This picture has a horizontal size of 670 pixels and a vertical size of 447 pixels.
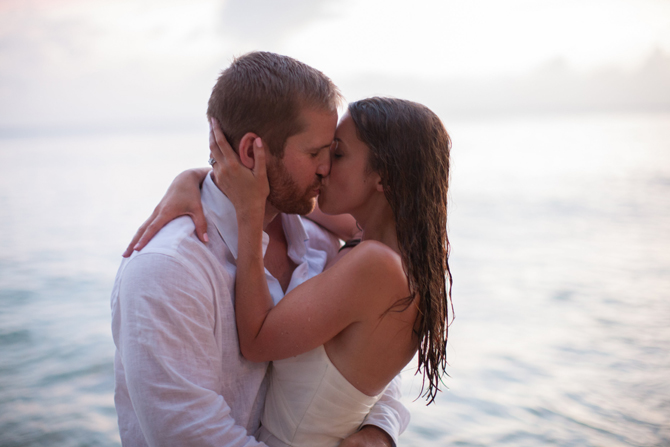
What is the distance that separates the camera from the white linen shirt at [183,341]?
1486 millimetres

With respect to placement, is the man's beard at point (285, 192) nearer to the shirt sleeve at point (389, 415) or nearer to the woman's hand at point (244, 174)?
the woman's hand at point (244, 174)

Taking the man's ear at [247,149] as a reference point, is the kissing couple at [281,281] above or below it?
below

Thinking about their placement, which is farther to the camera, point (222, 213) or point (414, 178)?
point (414, 178)

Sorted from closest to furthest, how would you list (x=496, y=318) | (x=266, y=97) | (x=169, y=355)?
(x=169, y=355) → (x=266, y=97) → (x=496, y=318)

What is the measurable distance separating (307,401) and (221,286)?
0.52m

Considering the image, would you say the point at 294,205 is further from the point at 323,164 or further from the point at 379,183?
the point at 379,183

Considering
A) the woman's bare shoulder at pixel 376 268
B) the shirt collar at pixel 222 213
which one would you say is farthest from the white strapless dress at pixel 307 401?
the shirt collar at pixel 222 213

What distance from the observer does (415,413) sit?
4.74 meters

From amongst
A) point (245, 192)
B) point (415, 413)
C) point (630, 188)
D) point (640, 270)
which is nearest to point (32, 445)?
point (415, 413)

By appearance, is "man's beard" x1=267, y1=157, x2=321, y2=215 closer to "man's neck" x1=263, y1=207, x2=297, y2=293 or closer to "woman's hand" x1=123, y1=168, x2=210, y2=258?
"man's neck" x1=263, y1=207, x2=297, y2=293

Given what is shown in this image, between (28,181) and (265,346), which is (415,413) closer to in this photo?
(265,346)

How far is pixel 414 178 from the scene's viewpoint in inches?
75.4

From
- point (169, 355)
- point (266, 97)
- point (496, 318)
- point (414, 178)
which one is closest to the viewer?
point (169, 355)

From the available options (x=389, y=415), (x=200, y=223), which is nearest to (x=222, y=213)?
(x=200, y=223)
